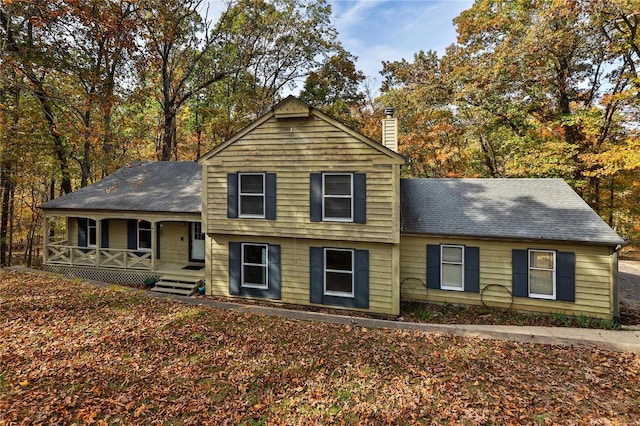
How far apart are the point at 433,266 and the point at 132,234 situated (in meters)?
14.1

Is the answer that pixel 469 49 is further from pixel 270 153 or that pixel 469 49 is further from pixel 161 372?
pixel 161 372

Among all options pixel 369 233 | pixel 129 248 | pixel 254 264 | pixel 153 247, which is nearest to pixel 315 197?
pixel 369 233

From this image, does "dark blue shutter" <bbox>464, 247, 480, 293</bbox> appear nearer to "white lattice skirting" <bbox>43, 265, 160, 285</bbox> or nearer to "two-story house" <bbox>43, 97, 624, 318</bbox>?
"two-story house" <bbox>43, 97, 624, 318</bbox>

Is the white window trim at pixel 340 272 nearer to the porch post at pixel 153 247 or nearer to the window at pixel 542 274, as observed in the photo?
the window at pixel 542 274

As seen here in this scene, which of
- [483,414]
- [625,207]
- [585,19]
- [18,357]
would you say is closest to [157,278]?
[18,357]

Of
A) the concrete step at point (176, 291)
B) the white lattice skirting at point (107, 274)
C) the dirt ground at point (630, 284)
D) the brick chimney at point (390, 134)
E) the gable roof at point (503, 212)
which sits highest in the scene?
the brick chimney at point (390, 134)

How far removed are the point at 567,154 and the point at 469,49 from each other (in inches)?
352

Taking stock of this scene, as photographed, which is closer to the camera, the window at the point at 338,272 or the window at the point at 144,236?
the window at the point at 338,272

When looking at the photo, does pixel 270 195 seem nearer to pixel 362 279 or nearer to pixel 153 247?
pixel 362 279

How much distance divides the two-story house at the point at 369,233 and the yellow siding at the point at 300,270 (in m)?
0.04

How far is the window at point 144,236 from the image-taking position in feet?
49.6

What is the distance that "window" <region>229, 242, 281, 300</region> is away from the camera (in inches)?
458

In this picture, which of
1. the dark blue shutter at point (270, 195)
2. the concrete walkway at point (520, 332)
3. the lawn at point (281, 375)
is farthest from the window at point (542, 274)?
the dark blue shutter at point (270, 195)

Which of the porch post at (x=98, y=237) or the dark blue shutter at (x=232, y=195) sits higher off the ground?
the dark blue shutter at (x=232, y=195)
